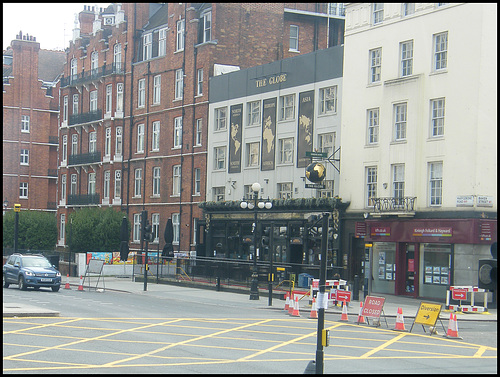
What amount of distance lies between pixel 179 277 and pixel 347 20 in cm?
1674

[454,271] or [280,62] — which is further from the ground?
[280,62]

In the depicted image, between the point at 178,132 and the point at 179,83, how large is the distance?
11.7ft

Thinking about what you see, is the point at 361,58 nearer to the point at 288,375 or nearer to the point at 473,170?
the point at 473,170

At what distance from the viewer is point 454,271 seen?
34625mm

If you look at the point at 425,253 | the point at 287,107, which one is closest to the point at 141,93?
the point at 287,107

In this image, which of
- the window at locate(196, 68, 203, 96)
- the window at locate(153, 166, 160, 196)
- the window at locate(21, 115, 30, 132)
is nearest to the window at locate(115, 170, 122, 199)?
the window at locate(153, 166, 160, 196)

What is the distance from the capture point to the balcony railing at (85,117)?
212ft

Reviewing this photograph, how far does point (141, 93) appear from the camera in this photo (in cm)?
6031

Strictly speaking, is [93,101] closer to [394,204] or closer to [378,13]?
[378,13]

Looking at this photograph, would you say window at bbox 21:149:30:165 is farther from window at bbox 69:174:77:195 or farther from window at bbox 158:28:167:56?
window at bbox 158:28:167:56

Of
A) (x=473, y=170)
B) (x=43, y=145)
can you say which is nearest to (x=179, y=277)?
(x=473, y=170)

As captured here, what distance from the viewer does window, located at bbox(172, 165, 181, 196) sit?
55656 mm

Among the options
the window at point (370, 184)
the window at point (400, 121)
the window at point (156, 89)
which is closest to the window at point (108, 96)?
the window at point (156, 89)

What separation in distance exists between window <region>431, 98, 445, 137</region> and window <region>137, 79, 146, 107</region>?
28.9 metres
